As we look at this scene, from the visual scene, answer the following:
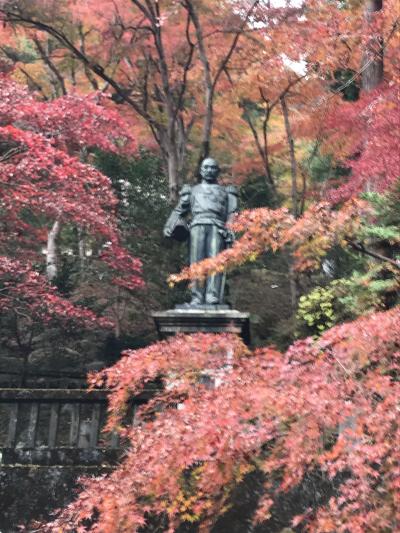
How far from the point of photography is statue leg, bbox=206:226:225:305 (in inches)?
348

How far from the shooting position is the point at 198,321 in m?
8.42

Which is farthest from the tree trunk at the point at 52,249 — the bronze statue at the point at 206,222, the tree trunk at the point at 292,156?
the bronze statue at the point at 206,222

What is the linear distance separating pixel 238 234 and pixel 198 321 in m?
3.63

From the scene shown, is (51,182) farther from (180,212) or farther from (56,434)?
(56,434)

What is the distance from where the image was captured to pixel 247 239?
5.15 metres

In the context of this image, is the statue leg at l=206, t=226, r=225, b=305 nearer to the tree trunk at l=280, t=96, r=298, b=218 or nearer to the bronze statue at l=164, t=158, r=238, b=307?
the bronze statue at l=164, t=158, r=238, b=307

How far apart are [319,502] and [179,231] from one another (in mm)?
4422

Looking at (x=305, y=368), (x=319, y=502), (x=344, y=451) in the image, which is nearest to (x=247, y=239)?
(x=305, y=368)

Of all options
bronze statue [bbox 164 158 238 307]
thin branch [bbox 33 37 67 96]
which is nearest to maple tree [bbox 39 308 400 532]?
bronze statue [bbox 164 158 238 307]

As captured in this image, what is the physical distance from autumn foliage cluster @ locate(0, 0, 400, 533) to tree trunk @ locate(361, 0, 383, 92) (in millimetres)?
32

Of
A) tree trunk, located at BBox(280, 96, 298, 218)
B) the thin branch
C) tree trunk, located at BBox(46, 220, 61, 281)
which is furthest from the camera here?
the thin branch

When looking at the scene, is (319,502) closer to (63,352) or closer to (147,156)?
(63,352)

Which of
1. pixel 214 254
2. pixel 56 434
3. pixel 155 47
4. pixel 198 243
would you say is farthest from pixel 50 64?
pixel 56 434

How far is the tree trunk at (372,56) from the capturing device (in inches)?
385
